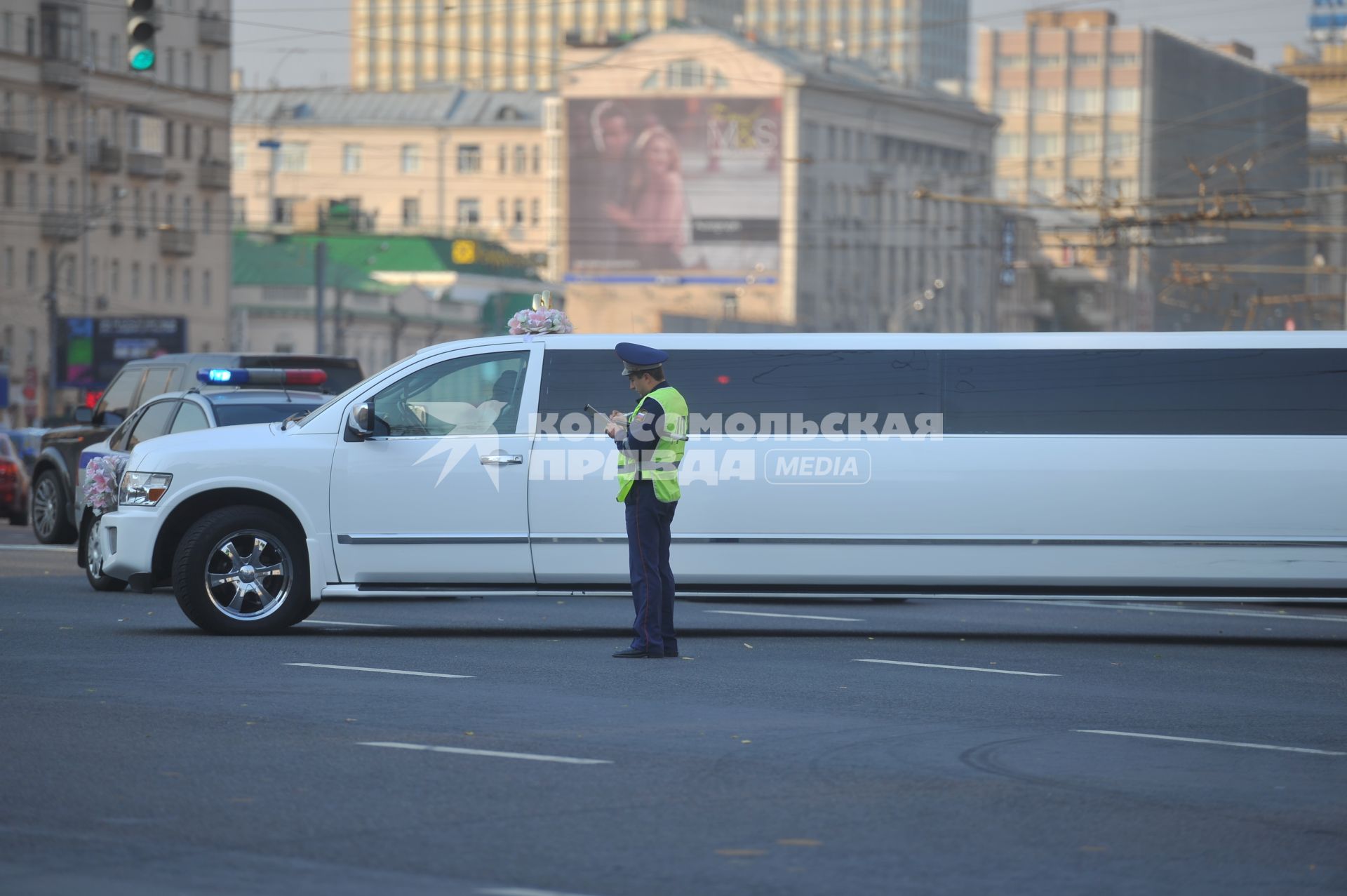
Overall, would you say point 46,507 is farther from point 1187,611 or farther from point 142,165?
point 142,165

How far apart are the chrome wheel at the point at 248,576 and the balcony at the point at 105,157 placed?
77.1 m

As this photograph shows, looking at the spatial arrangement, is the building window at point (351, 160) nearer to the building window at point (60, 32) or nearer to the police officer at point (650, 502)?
the building window at point (60, 32)

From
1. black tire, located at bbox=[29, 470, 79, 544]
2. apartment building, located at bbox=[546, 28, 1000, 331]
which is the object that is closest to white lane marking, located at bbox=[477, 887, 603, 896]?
black tire, located at bbox=[29, 470, 79, 544]

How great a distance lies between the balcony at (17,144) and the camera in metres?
82.7

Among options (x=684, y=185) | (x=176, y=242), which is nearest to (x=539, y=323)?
(x=176, y=242)

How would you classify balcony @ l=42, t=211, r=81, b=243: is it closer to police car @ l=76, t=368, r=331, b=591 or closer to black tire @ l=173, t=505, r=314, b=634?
police car @ l=76, t=368, r=331, b=591

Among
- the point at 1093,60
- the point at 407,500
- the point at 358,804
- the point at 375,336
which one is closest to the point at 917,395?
the point at 407,500

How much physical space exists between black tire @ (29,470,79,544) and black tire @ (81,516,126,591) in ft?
15.0

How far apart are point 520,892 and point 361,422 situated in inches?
316

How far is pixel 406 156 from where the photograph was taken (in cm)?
15362

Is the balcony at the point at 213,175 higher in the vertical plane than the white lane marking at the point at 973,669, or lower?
higher

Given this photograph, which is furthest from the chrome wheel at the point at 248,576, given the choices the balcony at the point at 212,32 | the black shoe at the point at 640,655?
the balcony at the point at 212,32

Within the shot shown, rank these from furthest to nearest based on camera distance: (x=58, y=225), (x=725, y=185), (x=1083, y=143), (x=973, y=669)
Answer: (x=1083, y=143) < (x=725, y=185) < (x=58, y=225) < (x=973, y=669)

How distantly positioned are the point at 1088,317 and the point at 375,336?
213 ft
